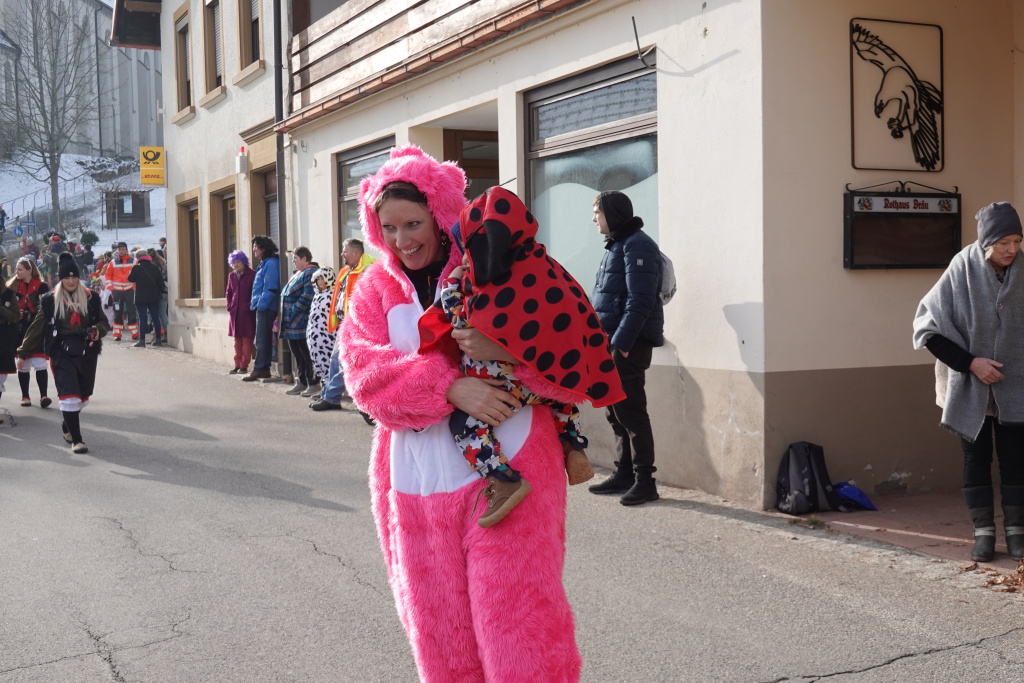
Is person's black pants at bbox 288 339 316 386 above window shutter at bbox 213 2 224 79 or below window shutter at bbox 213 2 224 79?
below

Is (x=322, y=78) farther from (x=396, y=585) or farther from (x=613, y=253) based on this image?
(x=396, y=585)

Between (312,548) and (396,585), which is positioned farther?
(312,548)

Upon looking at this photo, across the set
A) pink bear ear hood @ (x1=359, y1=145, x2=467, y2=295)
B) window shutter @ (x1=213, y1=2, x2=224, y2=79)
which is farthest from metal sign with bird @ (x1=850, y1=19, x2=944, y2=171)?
window shutter @ (x1=213, y1=2, x2=224, y2=79)

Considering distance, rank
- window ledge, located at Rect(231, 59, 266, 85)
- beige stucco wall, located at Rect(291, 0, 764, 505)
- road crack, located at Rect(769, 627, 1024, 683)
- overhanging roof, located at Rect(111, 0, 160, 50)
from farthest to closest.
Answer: overhanging roof, located at Rect(111, 0, 160, 50)
window ledge, located at Rect(231, 59, 266, 85)
beige stucco wall, located at Rect(291, 0, 764, 505)
road crack, located at Rect(769, 627, 1024, 683)

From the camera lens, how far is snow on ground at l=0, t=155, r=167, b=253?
1933 inches

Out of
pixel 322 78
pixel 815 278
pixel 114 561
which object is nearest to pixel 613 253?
pixel 815 278

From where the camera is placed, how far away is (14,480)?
8078mm

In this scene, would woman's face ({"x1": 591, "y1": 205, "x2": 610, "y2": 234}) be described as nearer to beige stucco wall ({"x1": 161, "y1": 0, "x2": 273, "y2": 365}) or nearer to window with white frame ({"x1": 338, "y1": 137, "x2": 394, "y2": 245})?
window with white frame ({"x1": 338, "y1": 137, "x2": 394, "y2": 245})

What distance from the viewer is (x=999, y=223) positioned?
5293 millimetres

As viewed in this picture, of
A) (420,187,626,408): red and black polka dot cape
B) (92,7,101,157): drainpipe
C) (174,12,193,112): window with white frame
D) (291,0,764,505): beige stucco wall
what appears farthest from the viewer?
(92,7,101,157): drainpipe

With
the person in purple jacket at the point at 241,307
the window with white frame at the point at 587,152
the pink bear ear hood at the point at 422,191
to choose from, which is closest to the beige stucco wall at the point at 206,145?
the person in purple jacket at the point at 241,307

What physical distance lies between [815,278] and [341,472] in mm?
3826

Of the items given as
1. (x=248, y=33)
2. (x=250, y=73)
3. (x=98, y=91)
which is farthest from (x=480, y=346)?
(x=98, y=91)

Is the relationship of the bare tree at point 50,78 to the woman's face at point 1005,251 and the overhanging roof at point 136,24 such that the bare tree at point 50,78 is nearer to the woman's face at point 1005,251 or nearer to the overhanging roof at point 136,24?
the overhanging roof at point 136,24
